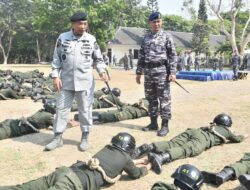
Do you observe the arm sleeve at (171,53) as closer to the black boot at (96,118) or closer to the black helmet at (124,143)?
the black boot at (96,118)

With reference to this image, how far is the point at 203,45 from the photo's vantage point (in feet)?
189

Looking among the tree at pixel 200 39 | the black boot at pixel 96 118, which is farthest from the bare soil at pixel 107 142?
the tree at pixel 200 39

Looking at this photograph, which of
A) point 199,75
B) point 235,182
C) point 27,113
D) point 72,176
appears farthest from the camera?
point 199,75

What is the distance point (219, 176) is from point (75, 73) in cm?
270

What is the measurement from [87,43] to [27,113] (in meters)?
4.39

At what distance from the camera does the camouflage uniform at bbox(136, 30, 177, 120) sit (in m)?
7.18

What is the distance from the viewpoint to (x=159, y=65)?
23.6 feet

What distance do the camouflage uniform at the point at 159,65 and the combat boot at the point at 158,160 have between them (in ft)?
5.74

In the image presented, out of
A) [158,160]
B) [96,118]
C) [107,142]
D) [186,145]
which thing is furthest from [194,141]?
[96,118]

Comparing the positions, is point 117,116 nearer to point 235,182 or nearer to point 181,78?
point 235,182

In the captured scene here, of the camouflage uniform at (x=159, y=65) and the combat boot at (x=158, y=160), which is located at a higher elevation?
the camouflage uniform at (x=159, y=65)

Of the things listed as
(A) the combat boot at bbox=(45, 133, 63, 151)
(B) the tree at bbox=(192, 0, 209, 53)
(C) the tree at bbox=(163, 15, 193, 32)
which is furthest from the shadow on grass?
(C) the tree at bbox=(163, 15, 193, 32)

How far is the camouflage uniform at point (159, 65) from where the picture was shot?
23.5ft

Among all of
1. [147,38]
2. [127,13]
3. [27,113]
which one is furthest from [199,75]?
[127,13]
